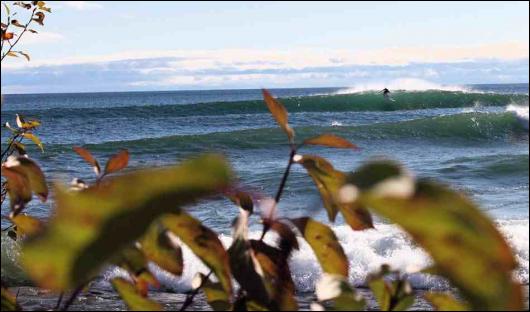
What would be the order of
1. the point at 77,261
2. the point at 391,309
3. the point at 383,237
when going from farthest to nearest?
1. the point at 383,237
2. the point at 391,309
3. the point at 77,261

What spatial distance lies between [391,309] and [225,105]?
28.4 metres

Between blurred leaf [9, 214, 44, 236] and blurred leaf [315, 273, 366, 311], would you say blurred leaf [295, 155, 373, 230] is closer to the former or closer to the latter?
blurred leaf [315, 273, 366, 311]

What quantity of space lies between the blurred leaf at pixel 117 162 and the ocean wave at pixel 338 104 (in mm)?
26512

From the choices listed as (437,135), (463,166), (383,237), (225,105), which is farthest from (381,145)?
(225,105)

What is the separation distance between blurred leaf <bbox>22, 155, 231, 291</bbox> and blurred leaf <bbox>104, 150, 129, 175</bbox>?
202 millimetres

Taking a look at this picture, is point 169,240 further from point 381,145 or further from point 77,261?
point 381,145

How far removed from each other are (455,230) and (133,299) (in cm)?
27

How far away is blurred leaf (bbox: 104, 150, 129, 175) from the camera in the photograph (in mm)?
522

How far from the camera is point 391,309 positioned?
50cm

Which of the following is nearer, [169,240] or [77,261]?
[77,261]

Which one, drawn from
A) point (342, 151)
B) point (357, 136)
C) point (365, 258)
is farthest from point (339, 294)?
point (357, 136)

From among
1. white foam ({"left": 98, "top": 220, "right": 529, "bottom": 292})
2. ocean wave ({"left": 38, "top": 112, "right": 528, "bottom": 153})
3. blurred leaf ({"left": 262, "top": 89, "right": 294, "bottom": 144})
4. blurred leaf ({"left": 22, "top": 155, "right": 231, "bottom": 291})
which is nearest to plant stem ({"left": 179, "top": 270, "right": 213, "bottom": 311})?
blurred leaf ({"left": 262, "top": 89, "right": 294, "bottom": 144})

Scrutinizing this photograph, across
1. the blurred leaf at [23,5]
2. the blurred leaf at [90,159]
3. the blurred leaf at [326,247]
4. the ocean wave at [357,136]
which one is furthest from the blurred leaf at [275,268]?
the ocean wave at [357,136]

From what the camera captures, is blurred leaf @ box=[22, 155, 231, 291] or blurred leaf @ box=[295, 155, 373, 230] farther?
blurred leaf @ box=[295, 155, 373, 230]
